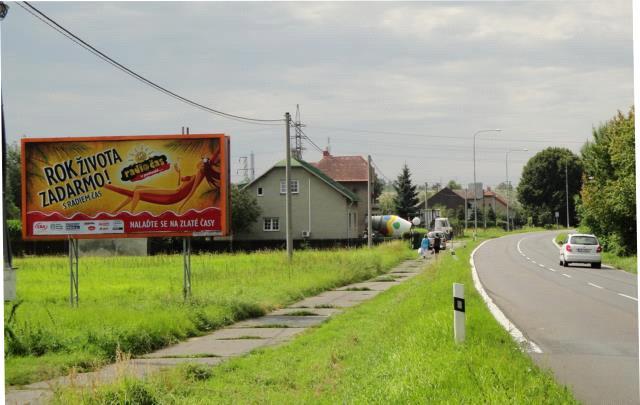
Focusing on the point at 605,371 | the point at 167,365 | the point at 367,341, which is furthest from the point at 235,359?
the point at 605,371

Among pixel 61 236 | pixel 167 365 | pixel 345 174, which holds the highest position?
pixel 345 174

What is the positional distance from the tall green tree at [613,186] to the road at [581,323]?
5881 millimetres

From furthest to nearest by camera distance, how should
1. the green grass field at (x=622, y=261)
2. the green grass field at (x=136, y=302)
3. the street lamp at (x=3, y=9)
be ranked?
the green grass field at (x=622, y=261)
the green grass field at (x=136, y=302)
the street lamp at (x=3, y=9)

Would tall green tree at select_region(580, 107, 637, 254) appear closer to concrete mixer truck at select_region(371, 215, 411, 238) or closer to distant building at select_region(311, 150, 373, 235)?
concrete mixer truck at select_region(371, 215, 411, 238)

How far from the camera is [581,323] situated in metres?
16.4

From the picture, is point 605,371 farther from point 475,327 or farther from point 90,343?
point 90,343

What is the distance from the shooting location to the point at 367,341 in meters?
13.2

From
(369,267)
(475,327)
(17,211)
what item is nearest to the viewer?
(475,327)

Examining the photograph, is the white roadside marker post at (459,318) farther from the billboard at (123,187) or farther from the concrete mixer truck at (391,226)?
the concrete mixer truck at (391,226)

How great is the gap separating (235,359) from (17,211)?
179ft

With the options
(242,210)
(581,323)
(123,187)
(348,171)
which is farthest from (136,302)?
(348,171)

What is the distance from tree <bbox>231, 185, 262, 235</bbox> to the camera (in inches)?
2413

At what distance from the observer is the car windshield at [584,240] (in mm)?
38750

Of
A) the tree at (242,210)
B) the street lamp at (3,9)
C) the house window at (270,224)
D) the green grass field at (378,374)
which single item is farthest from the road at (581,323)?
the house window at (270,224)
